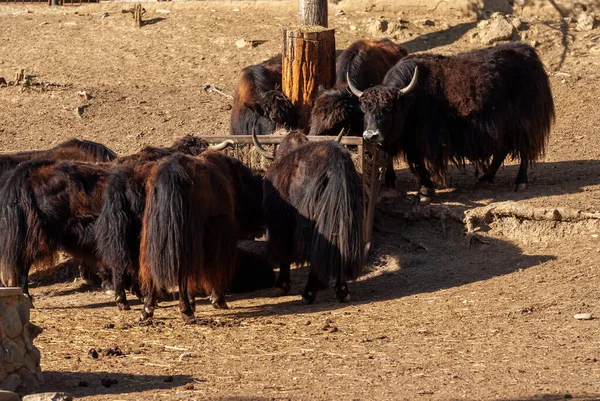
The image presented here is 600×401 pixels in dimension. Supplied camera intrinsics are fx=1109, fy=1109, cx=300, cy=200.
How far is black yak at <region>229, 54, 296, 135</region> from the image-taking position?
1173 centimetres

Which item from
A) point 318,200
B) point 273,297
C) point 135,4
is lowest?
point 273,297

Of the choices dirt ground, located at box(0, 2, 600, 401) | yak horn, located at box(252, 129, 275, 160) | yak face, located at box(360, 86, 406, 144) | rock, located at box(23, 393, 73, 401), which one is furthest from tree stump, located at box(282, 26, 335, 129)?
rock, located at box(23, 393, 73, 401)

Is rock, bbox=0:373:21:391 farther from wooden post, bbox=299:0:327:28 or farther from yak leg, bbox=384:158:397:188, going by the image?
wooden post, bbox=299:0:327:28

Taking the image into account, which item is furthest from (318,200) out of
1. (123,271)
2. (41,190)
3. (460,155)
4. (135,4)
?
(135,4)

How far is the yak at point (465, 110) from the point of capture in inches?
447

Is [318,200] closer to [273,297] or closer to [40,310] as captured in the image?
[273,297]

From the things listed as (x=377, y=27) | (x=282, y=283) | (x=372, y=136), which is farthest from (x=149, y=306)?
(x=377, y=27)

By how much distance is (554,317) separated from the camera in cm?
776

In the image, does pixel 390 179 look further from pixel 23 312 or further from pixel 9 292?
pixel 9 292

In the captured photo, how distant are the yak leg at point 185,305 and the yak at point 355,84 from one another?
10.1 feet

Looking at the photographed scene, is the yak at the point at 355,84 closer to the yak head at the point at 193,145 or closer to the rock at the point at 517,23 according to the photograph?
the yak head at the point at 193,145

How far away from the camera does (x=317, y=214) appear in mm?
8961

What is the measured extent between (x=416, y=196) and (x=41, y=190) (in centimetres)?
399

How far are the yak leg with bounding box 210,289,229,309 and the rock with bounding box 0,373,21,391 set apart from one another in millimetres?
2939
